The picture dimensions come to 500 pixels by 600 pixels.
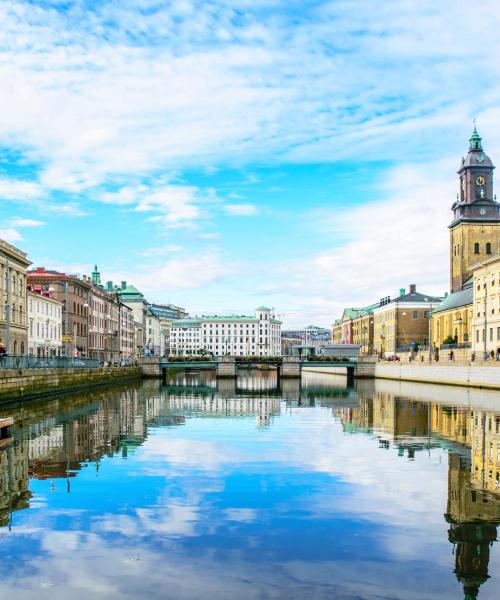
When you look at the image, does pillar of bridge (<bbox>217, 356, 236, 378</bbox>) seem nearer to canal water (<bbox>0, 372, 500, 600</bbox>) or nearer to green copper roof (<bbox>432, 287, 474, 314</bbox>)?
green copper roof (<bbox>432, 287, 474, 314</bbox>)

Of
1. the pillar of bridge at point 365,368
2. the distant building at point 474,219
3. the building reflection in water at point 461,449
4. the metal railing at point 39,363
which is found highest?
the distant building at point 474,219

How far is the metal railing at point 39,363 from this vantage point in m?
47.9

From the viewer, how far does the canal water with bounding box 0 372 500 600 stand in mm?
11234

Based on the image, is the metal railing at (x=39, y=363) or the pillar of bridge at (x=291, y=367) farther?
the pillar of bridge at (x=291, y=367)

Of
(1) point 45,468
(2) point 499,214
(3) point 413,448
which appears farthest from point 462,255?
(1) point 45,468

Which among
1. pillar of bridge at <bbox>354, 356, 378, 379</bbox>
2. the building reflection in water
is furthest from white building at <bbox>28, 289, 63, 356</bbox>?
the building reflection in water

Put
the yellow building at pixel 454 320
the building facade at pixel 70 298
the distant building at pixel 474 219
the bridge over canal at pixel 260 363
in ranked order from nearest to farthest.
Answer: the building facade at pixel 70 298, the yellow building at pixel 454 320, the bridge over canal at pixel 260 363, the distant building at pixel 474 219

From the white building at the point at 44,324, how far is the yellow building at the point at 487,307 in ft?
179

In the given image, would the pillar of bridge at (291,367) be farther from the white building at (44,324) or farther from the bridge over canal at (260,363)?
the white building at (44,324)

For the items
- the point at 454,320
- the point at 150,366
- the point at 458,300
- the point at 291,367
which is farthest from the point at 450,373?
the point at 150,366

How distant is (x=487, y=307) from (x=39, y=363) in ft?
188

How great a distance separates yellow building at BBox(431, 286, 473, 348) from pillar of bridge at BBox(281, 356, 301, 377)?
82.0 ft

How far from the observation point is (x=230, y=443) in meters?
28.5

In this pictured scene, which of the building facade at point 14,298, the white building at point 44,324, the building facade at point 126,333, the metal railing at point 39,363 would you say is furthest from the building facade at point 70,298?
the building facade at point 126,333
